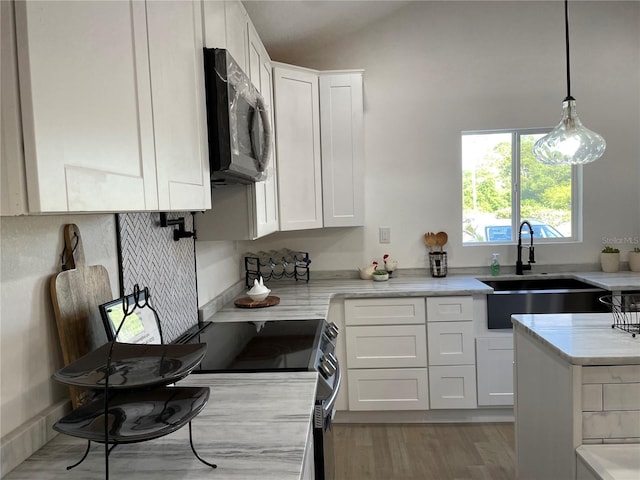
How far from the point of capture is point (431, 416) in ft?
9.95

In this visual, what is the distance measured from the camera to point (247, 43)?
2.10 metres

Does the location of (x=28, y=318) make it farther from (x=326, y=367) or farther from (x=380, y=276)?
(x=380, y=276)

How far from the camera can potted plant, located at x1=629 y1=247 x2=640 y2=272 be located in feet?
10.8

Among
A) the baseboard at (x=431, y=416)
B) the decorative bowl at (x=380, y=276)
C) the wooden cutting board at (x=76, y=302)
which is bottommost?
the baseboard at (x=431, y=416)

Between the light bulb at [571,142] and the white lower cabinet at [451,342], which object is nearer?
the light bulb at [571,142]

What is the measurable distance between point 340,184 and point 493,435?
1.92 m

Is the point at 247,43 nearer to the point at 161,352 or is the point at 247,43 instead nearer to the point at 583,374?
the point at 161,352

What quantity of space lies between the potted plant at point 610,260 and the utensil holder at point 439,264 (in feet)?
3.80

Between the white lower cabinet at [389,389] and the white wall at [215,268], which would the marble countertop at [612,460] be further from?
the white wall at [215,268]

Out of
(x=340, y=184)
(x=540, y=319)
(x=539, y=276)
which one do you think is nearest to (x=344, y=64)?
(x=340, y=184)

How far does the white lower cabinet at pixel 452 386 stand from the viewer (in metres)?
2.95

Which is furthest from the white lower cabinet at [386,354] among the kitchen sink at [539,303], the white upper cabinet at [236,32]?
the white upper cabinet at [236,32]

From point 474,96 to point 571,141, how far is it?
4.42ft

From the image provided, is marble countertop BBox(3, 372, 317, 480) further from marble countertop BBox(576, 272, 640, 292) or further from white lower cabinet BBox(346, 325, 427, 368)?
marble countertop BBox(576, 272, 640, 292)
